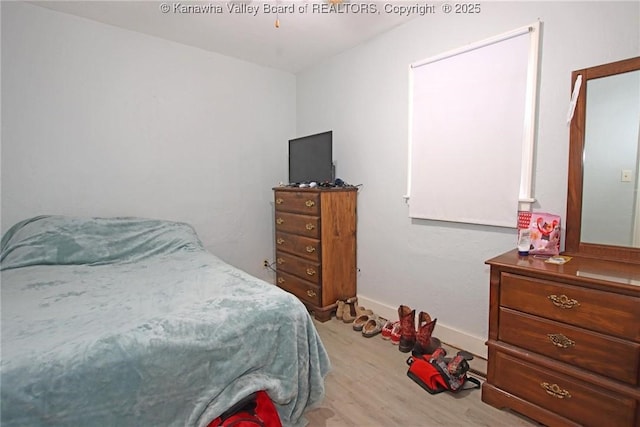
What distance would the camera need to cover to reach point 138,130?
2.68 m

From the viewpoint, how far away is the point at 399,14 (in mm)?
2367

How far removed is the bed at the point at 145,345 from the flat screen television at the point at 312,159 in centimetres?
134

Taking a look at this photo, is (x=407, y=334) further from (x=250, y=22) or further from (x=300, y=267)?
(x=250, y=22)

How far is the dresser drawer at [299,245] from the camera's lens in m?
2.75

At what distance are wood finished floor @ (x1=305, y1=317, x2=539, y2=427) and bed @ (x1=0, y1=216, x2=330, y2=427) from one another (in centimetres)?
25

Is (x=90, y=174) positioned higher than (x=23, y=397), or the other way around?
(x=90, y=174)

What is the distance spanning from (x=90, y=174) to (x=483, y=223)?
9.68 ft

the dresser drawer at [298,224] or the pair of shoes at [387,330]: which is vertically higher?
the dresser drawer at [298,224]

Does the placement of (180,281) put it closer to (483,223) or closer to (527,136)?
(483,223)

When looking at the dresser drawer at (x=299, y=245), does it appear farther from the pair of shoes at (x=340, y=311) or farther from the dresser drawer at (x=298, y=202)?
the pair of shoes at (x=340, y=311)

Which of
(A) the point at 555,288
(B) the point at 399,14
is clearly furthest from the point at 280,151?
(A) the point at 555,288

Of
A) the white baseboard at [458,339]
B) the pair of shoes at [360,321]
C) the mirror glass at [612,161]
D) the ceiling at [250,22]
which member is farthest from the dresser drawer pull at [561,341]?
the ceiling at [250,22]

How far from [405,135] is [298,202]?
1081 mm

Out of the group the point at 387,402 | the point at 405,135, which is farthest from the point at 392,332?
the point at 405,135
